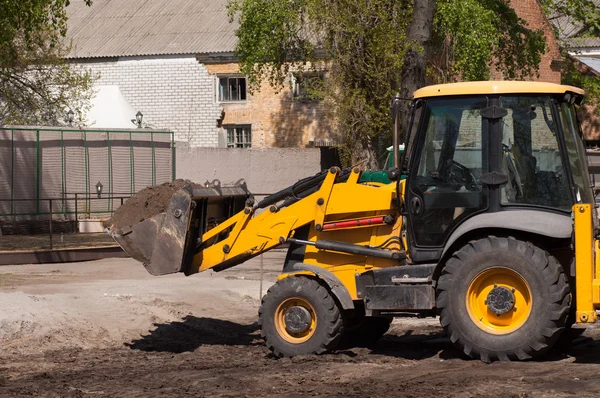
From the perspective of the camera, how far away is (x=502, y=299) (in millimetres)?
9797

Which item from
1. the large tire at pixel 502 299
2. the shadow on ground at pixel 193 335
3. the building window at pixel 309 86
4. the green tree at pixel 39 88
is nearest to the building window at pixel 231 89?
the building window at pixel 309 86

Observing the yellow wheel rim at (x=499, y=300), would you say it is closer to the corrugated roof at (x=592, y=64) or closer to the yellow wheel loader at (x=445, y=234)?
the yellow wheel loader at (x=445, y=234)

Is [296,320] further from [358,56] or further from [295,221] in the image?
[358,56]

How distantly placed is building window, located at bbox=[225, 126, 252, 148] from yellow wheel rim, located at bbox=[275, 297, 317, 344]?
32.0 meters

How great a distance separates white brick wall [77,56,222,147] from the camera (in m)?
42.4

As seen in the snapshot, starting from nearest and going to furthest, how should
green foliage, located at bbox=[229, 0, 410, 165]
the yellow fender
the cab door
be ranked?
1. the cab door
2. the yellow fender
3. green foliage, located at bbox=[229, 0, 410, 165]

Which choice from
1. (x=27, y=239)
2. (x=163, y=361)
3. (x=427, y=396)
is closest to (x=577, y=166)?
(x=427, y=396)

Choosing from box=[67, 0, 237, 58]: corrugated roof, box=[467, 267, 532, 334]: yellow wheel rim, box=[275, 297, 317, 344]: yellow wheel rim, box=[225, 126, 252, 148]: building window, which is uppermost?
box=[67, 0, 237, 58]: corrugated roof

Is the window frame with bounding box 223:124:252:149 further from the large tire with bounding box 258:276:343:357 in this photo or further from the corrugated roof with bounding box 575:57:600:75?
the large tire with bounding box 258:276:343:357

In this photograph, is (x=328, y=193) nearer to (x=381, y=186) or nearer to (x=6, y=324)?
(x=381, y=186)

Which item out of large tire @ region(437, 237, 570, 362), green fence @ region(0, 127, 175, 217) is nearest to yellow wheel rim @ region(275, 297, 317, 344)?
large tire @ region(437, 237, 570, 362)

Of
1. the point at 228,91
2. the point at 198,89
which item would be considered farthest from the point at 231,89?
the point at 198,89

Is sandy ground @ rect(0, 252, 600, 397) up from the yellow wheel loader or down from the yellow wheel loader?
down

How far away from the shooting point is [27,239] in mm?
26703
